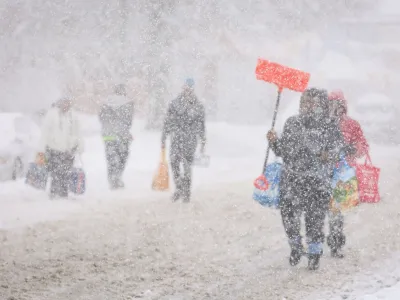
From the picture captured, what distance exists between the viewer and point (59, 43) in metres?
21.5

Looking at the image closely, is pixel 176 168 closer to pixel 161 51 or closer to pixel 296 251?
pixel 296 251

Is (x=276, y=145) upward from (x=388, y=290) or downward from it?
upward

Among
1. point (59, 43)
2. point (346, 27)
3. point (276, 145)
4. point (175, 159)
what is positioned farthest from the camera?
point (346, 27)

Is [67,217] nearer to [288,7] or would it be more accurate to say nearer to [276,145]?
[276,145]

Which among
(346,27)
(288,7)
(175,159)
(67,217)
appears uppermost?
(346,27)

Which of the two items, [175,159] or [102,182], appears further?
[102,182]

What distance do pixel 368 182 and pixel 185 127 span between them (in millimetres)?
3178

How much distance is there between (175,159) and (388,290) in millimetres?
4876

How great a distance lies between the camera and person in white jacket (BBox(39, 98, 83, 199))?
966cm

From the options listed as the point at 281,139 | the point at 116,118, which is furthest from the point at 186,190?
the point at 281,139

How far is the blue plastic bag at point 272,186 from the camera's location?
6.24 m

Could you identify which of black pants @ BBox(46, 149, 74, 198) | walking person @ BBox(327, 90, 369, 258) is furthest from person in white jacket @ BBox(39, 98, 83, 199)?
walking person @ BBox(327, 90, 369, 258)

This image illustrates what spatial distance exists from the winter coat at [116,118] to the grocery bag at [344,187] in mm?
4853

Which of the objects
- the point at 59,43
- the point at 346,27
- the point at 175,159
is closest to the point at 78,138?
the point at 175,159
